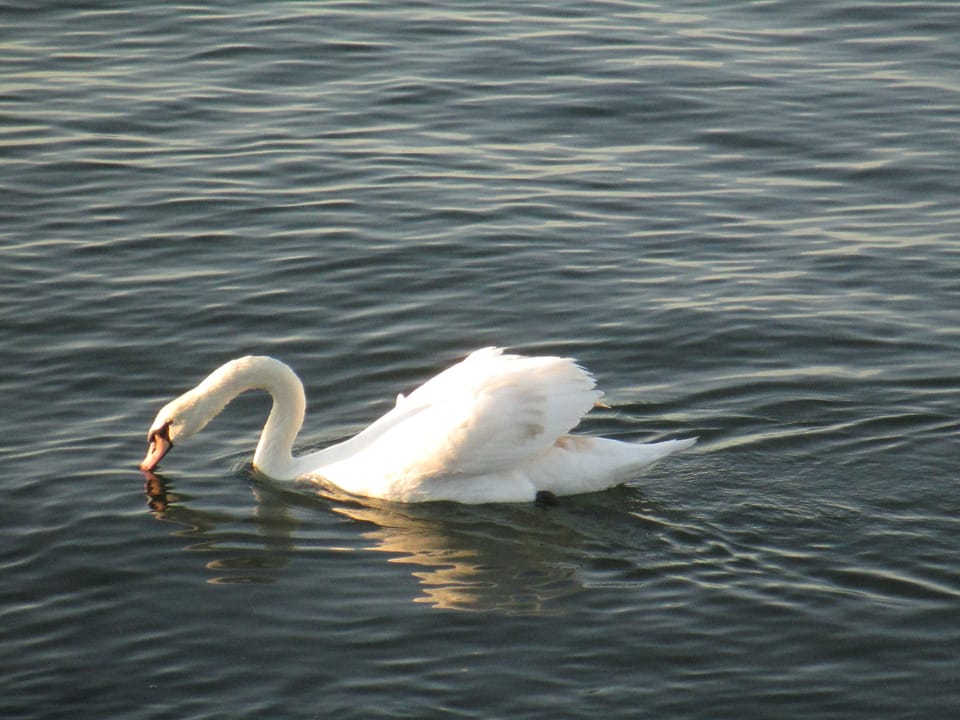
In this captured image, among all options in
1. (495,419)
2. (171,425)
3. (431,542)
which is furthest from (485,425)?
(171,425)

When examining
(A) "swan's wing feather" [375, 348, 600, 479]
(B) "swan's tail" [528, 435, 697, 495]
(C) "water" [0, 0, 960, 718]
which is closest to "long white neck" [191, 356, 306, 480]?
(C) "water" [0, 0, 960, 718]

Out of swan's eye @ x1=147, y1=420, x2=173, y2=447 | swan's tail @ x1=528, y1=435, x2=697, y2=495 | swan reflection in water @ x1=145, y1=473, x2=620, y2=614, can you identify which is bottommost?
swan reflection in water @ x1=145, y1=473, x2=620, y2=614

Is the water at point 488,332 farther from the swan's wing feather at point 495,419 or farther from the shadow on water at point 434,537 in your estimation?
the swan's wing feather at point 495,419

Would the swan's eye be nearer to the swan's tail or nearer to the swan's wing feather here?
the swan's wing feather

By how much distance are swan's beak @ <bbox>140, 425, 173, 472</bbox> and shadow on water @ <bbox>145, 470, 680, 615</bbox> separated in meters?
0.10

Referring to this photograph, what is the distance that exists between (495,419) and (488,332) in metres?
2.87

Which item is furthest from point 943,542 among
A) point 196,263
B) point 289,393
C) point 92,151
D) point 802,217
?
point 92,151

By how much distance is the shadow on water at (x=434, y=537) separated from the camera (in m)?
9.50

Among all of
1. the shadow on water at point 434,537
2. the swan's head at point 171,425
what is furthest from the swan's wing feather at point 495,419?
the swan's head at point 171,425

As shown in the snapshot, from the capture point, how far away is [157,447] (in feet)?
36.5

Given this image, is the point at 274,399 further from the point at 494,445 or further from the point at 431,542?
the point at 431,542

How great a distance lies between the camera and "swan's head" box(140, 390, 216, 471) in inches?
437

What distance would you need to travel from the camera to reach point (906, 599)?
9039 mm

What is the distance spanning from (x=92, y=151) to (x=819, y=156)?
7.39 meters
